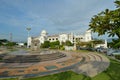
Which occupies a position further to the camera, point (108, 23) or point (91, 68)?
point (91, 68)

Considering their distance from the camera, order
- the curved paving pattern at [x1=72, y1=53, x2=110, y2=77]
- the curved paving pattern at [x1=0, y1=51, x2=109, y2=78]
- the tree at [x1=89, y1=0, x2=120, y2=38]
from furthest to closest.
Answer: the curved paving pattern at [x1=72, y1=53, x2=110, y2=77], the curved paving pattern at [x1=0, y1=51, x2=109, y2=78], the tree at [x1=89, y1=0, x2=120, y2=38]

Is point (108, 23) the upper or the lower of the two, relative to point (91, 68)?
upper

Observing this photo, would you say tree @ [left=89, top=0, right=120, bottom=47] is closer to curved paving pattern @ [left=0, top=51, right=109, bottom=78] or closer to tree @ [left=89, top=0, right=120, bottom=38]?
tree @ [left=89, top=0, right=120, bottom=38]

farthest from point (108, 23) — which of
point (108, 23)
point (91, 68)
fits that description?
point (91, 68)

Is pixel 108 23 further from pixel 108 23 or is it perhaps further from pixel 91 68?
pixel 91 68

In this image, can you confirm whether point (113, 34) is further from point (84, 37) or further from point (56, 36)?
point (56, 36)

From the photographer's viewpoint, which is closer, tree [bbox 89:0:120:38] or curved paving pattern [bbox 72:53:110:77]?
tree [bbox 89:0:120:38]

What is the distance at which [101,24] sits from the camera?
150 inches

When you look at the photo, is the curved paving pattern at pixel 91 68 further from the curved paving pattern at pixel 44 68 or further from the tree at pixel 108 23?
the tree at pixel 108 23

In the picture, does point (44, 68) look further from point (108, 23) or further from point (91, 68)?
point (108, 23)

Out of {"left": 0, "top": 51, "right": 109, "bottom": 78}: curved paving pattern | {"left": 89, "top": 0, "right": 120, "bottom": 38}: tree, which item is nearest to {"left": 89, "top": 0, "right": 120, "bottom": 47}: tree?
{"left": 89, "top": 0, "right": 120, "bottom": 38}: tree

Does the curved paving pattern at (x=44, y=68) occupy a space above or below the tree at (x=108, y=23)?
below

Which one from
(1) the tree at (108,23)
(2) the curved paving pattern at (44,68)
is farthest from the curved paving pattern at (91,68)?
(1) the tree at (108,23)

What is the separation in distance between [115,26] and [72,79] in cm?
676
